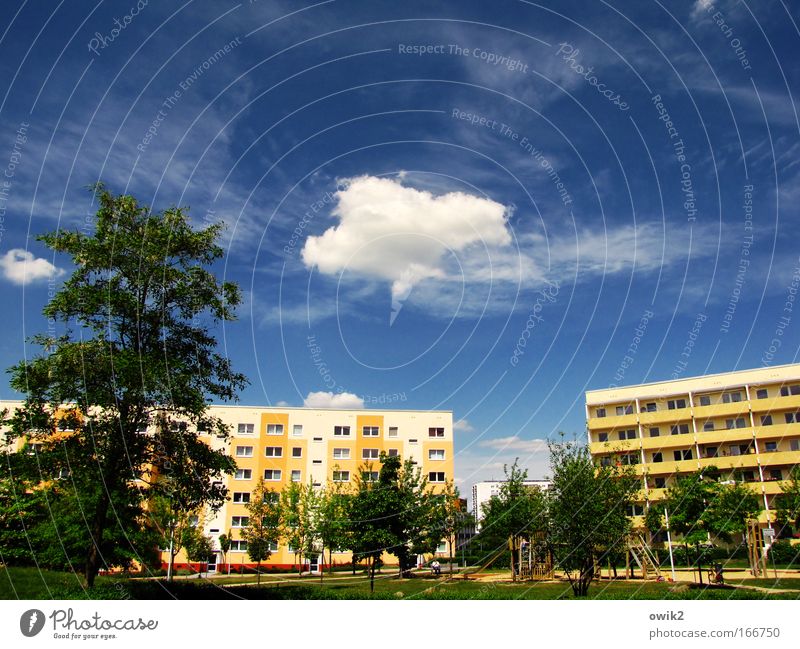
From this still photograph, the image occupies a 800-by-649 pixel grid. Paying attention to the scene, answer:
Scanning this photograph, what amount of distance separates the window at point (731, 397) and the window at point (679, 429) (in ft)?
16.9

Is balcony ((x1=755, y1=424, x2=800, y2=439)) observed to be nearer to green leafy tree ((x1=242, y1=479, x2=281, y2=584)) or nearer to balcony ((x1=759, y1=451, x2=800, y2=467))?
balcony ((x1=759, y1=451, x2=800, y2=467))

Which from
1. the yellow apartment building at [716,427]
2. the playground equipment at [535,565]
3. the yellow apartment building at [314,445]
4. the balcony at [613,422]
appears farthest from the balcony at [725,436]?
the yellow apartment building at [314,445]

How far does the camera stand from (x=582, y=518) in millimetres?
23328

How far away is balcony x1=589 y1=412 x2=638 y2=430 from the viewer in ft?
233

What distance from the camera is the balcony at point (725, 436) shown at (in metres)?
62.8

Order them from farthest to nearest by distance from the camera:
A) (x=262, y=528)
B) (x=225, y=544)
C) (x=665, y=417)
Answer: (x=665, y=417)
(x=225, y=544)
(x=262, y=528)

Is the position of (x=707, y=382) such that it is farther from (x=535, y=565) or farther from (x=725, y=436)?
(x=535, y=565)

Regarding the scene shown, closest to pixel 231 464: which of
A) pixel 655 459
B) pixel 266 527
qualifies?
pixel 266 527

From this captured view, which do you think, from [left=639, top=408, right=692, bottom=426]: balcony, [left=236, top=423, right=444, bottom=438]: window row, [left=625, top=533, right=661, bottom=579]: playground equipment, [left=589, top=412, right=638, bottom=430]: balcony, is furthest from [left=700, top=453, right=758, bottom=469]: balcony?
[left=236, top=423, right=444, bottom=438]: window row

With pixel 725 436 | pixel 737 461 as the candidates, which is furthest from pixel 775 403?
pixel 737 461

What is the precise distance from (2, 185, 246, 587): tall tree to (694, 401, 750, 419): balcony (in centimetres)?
5914

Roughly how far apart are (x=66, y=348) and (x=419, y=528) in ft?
68.7

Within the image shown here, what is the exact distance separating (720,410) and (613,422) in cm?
1217
